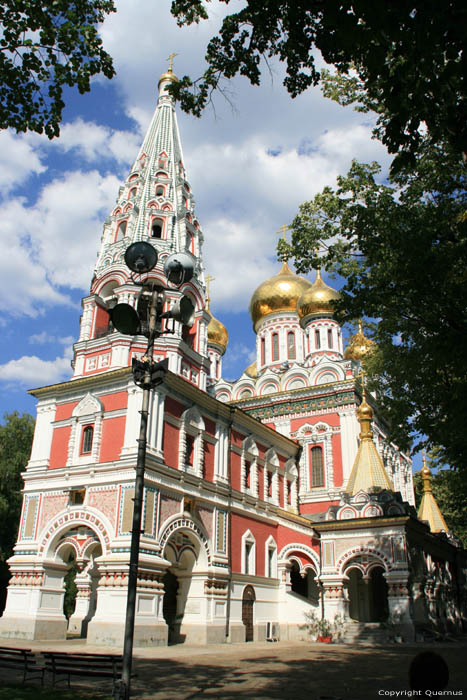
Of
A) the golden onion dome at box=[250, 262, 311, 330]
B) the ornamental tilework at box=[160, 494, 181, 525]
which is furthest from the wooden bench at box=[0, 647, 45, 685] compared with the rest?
the golden onion dome at box=[250, 262, 311, 330]

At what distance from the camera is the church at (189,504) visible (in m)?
16.9

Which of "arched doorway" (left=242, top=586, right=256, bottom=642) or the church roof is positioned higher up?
the church roof

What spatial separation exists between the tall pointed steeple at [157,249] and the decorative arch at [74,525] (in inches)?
188

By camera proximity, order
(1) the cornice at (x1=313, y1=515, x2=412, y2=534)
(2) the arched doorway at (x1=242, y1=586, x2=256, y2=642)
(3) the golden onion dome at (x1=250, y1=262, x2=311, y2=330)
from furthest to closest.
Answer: (3) the golden onion dome at (x1=250, y1=262, x2=311, y2=330), (2) the arched doorway at (x1=242, y1=586, x2=256, y2=642), (1) the cornice at (x1=313, y1=515, x2=412, y2=534)

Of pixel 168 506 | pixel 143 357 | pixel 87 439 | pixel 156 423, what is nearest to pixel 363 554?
pixel 168 506

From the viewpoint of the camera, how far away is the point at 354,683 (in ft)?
32.1

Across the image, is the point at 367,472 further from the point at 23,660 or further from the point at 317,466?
the point at 23,660

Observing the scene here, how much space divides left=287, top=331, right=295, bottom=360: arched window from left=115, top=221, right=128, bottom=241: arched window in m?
13.9

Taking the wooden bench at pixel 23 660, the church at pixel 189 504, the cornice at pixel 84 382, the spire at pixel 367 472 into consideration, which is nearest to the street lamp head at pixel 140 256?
the wooden bench at pixel 23 660

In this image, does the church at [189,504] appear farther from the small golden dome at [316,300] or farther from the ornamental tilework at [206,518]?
the small golden dome at [316,300]

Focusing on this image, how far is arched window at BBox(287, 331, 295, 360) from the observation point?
33.7 meters

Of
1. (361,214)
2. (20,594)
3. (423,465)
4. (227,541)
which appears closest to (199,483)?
(227,541)

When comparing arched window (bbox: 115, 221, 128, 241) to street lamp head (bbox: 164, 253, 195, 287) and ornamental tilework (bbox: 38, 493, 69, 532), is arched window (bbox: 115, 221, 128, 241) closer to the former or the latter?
ornamental tilework (bbox: 38, 493, 69, 532)

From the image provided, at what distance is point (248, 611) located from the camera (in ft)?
66.0
